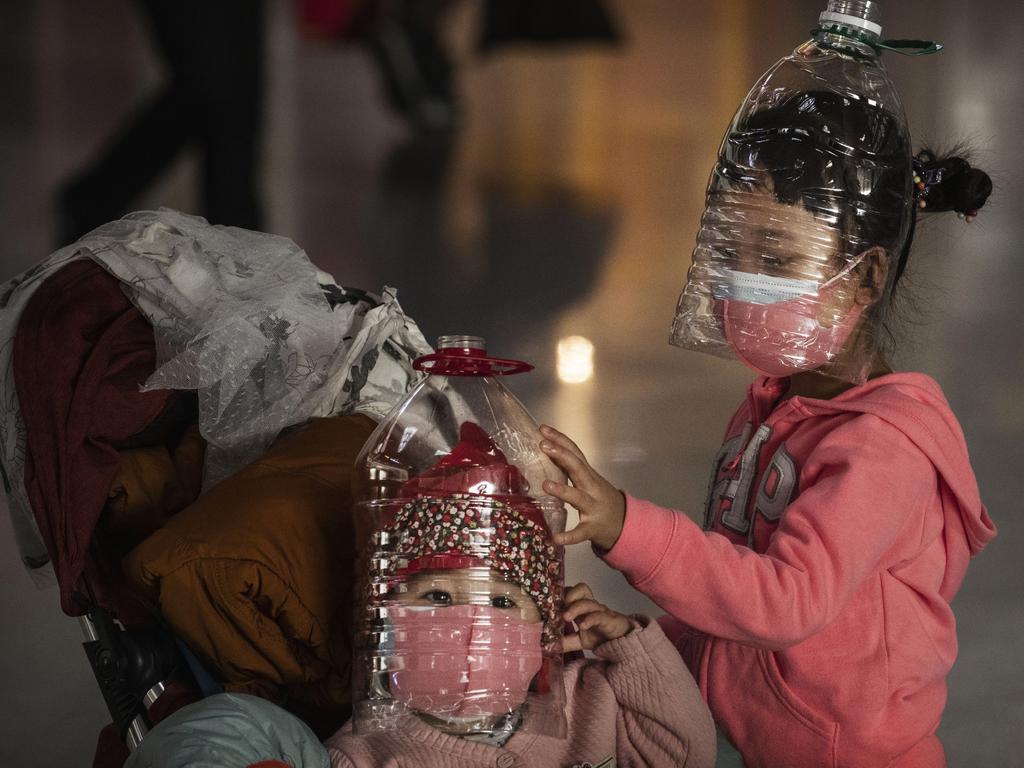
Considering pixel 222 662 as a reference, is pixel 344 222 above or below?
below

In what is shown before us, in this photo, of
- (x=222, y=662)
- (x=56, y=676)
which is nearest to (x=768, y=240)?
(x=222, y=662)

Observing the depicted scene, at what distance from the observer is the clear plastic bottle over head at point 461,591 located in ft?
4.94

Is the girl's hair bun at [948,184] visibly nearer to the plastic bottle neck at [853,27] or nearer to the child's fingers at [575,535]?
the plastic bottle neck at [853,27]

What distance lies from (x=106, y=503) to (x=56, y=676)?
136 cm

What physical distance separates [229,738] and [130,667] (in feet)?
0.93

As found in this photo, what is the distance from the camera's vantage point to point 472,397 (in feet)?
5.81

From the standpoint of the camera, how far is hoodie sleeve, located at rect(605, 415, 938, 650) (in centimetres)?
157

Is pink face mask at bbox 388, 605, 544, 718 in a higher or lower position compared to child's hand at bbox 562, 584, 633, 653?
higher

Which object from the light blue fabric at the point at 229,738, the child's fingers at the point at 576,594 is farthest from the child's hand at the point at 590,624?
the light blue fabric at the point at 229,738

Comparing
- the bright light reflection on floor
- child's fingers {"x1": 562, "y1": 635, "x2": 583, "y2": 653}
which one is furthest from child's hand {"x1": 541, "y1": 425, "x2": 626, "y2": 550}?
the bright light reflection on floor

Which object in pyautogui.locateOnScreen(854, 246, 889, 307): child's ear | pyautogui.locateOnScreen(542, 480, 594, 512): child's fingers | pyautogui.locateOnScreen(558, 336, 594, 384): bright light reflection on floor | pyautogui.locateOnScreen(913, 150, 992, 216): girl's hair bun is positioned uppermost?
pyautogui.locateOnScreen(913, 150, 992, 216): girl's hair bun

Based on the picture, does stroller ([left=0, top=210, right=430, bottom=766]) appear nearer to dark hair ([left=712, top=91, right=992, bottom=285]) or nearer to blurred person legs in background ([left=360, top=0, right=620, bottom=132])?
dark hair ([left=712, top=91, right=992, bottom=285])

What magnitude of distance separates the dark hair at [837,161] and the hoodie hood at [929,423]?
0.18m

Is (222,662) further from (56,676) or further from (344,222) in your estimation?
(344,222)
